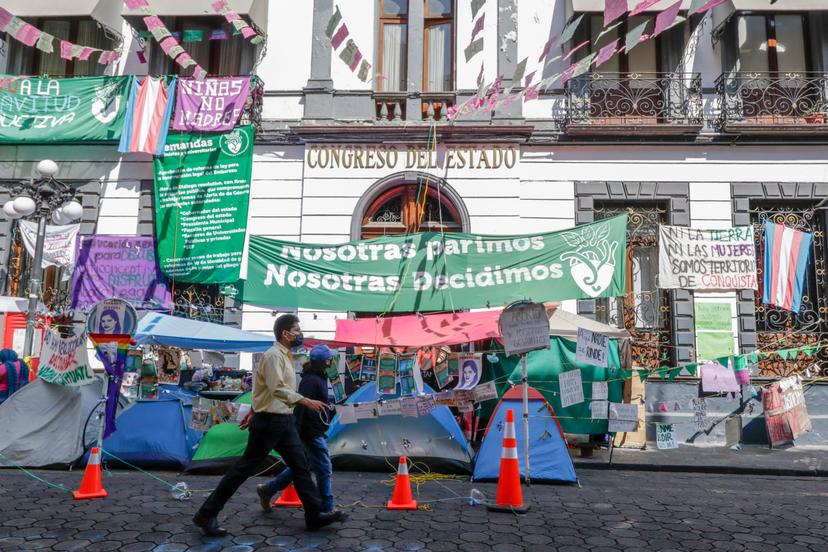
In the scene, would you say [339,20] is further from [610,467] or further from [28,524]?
[28,524]

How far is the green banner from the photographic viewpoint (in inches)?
557

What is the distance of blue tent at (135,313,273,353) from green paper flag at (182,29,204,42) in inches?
277

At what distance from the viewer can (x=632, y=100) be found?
45.6ft

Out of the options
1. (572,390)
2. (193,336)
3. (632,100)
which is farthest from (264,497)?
(632,100)

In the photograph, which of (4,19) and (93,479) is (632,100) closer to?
(93,479)

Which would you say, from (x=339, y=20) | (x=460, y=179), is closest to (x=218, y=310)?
(x=460, y=179)

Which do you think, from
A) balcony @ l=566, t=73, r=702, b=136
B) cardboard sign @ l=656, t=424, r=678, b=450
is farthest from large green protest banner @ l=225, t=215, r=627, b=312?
balcony @ l=566, t=73, r=702, b=136

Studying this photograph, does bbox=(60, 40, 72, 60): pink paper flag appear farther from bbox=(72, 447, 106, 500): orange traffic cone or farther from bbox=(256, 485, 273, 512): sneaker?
bbox=(256, 485, 273, 512): sneaker

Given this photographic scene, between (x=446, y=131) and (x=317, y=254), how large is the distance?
4369mm

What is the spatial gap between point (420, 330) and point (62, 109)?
953 cm

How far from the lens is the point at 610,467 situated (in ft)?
33.4

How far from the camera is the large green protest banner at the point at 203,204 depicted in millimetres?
13781

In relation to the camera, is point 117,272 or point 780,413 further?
point 117,272

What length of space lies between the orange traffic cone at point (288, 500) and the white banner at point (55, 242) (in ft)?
31.3
